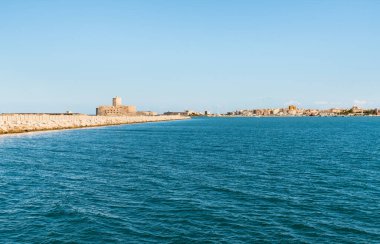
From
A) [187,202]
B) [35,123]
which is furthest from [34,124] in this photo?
[187,202]

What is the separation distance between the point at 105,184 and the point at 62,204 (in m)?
7.01

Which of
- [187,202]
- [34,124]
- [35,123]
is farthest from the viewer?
[35,123]

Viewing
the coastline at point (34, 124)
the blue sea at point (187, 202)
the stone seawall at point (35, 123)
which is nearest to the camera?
the blue sea at point (187, 202)

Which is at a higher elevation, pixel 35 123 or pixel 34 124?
pixel 35 123

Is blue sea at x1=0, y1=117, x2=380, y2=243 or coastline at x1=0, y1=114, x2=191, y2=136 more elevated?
coastline at x1=0, y1=114, x2=191, y2=136

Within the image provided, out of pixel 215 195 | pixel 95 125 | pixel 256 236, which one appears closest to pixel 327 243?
pixel 256 236

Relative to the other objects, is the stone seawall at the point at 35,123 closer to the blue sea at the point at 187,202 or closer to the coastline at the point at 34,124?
the coastline at the point at 34,124

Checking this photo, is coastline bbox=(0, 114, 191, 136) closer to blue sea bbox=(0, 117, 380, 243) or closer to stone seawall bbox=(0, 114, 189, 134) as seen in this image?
stone seawall bbox=(0, 114, 189, 134)

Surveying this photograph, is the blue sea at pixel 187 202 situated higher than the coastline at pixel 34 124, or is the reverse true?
the coastline at pixel 34 124

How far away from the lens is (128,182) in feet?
111

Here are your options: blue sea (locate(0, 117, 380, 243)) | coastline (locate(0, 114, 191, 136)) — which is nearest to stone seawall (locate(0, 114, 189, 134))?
coastline (locate(0, 114, 191, 136))

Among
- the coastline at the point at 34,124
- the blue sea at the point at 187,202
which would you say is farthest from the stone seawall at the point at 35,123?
the blue sea at the point at 187,202

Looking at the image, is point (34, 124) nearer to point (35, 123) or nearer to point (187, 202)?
point (35, 123)

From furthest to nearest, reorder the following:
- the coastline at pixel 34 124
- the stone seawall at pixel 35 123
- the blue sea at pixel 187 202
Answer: the stone seawall at pixel 35 123 < the coastline at pixel 34 124 < the blue sea at pixel 187 202
